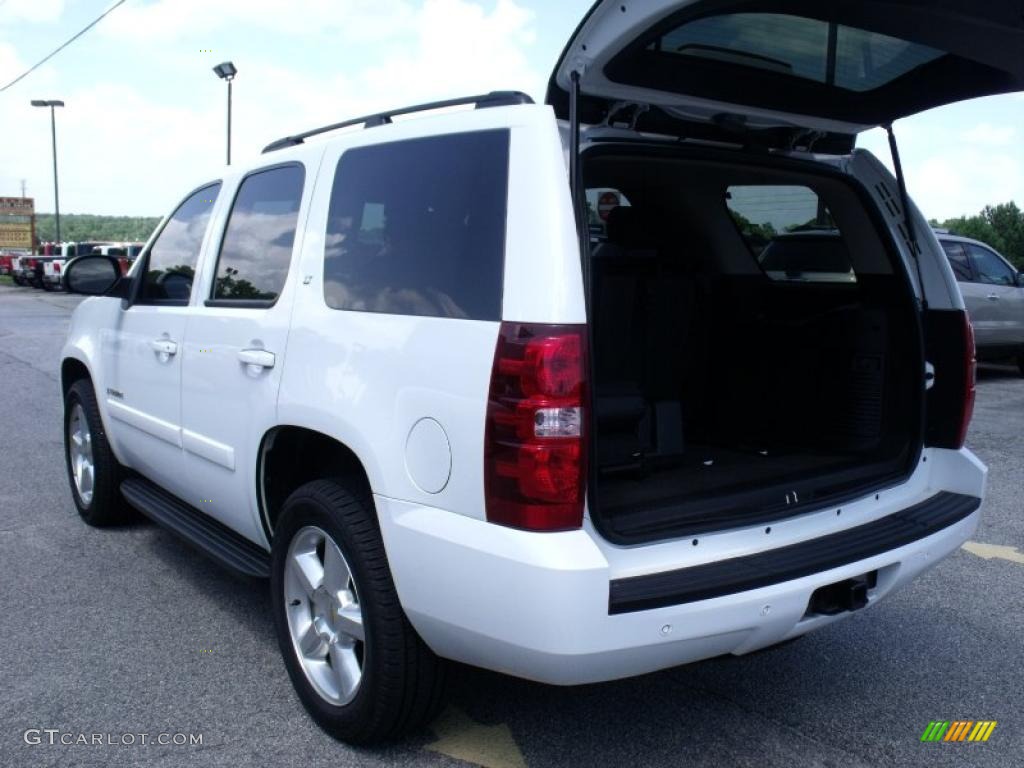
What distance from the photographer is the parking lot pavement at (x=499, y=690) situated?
2916mm

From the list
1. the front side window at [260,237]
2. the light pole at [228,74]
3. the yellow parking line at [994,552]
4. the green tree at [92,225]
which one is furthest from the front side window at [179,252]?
the green tree at [92,225]

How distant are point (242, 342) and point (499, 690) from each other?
1.54 m

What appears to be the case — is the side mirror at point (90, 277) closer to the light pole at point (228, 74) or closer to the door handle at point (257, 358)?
the door handle at point (257, 358)

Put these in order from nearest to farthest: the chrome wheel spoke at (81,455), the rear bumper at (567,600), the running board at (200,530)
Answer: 1. the rear bumper at (567,600)
2. the running board at (200,530)
3. the chrome wheel spoke at (81,455)

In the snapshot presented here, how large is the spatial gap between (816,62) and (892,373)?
1.21 m

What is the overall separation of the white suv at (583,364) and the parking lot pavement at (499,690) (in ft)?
1.07

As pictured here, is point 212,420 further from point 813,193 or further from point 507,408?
point 813,193

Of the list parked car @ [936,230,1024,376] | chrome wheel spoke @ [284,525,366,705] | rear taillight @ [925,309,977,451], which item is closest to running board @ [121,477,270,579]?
chrome wheel spoke @ [284,525,366,705]

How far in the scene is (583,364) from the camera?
2.33 metres

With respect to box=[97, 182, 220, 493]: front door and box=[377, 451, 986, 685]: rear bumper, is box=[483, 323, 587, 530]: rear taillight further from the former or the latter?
box=[97, 182, 220, 493]: front door

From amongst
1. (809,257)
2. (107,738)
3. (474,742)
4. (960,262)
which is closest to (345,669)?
(474,742)

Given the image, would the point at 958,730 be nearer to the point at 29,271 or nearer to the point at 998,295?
the point at 998,295

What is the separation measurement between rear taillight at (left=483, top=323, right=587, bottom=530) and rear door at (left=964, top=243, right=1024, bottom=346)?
10985mm

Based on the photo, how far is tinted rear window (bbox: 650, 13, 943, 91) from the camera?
262 centimetres
